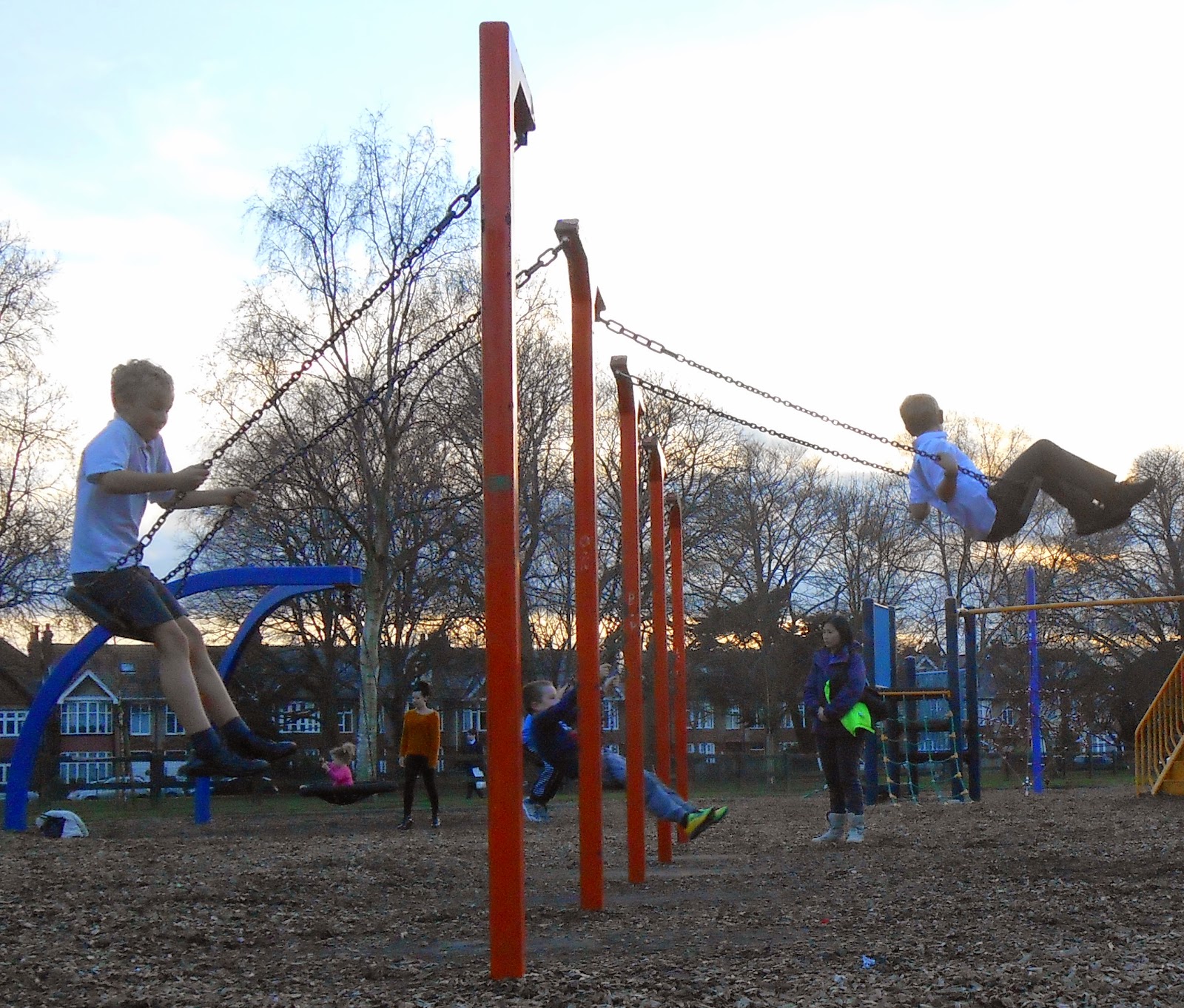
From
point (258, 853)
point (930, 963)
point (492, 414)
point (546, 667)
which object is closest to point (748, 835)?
point (258, 853)

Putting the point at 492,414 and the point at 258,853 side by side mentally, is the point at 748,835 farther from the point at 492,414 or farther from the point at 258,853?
the point at 492,414

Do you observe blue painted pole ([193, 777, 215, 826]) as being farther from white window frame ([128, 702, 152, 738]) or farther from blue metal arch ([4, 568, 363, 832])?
white window frame ([128, 702, 152, 738])

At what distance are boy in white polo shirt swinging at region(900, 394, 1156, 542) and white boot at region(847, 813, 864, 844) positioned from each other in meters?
4.05

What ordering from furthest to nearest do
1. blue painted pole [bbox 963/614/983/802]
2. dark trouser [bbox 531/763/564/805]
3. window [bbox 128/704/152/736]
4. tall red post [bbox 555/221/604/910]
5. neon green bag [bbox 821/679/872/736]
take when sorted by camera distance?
window [bbox 128/704/152/736]
blue painted pole [bbox 963/614/983/802]
dark trouser [bbox 531/763/564/805]
neon green bag [bbox 821/679/872/736]
tall red post [bbox 555/221/604/910]

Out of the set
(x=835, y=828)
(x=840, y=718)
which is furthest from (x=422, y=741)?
(x=840, y=718)

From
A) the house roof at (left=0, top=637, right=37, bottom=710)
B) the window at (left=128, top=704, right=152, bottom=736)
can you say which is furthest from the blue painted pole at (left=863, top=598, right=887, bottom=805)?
the window at (left=128, top=704, right=152, bottom=736)

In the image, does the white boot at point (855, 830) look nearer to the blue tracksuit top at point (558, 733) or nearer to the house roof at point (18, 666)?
the blue tracksuit top at point (558, 733)

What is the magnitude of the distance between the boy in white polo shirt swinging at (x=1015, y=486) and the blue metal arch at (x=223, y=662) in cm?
676

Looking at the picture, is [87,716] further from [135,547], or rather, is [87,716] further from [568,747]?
[135,547]

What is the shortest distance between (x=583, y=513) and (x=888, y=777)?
14.1 meters

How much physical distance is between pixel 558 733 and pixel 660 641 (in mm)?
2037

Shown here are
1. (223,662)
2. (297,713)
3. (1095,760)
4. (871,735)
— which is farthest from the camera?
(1095,760)

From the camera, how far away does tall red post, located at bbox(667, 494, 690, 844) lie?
35.2 ft

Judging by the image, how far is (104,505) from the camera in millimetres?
4520
